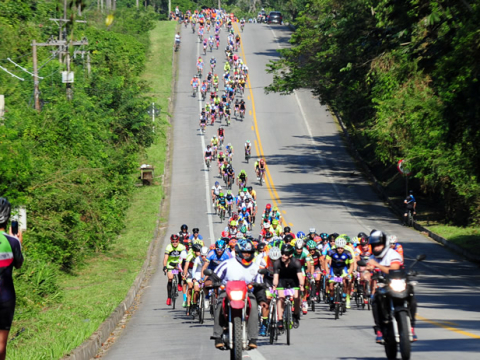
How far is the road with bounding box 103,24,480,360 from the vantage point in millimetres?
14305

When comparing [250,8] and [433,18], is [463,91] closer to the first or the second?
[433,18]

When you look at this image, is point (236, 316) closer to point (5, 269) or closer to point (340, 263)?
point (5, 269)

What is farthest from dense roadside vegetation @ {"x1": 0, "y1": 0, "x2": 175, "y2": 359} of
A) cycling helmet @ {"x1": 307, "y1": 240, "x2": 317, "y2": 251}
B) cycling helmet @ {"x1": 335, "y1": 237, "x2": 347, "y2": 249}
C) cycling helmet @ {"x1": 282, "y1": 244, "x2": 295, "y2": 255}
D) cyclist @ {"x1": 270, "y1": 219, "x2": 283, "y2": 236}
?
cycling helmet @ {"x1": 335, "y1": 237, "x2": 347, "y2": 249}

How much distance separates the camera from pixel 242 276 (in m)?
12.3

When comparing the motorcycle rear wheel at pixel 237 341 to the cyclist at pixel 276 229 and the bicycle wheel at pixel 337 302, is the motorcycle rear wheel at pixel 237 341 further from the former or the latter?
the cyclist at pixel 276 229

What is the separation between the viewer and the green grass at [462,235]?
34194 mm

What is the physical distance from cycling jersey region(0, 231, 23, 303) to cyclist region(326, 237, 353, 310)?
11.9 m

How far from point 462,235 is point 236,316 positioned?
27588 mm

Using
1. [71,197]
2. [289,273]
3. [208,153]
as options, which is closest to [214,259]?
[289,273]

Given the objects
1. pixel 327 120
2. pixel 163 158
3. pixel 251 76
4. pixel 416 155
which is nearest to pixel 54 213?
pixel 416 155

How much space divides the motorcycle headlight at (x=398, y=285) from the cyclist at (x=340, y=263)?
8709 millimetres

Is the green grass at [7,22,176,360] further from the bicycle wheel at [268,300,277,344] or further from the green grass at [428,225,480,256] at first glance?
the green grass at [428,225,480,256]

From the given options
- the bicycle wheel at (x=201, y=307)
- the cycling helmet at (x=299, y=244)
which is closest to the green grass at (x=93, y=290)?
the bicycle wheel at (x=201, y=307)

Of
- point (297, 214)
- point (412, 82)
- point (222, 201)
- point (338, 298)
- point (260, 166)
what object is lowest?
point (338, 298)
